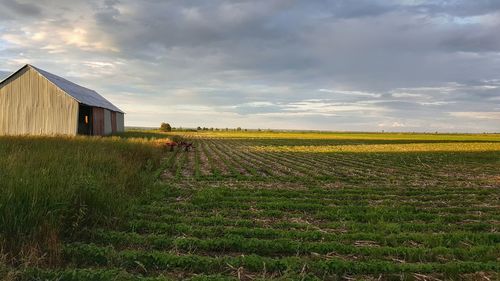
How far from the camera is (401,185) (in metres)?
13.4

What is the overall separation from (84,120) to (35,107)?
5621 mm

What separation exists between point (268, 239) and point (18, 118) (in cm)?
2913

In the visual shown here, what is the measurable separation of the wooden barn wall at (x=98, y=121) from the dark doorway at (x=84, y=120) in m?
0.35

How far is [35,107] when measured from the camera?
28625 millimetres

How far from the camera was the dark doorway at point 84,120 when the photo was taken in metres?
31.3

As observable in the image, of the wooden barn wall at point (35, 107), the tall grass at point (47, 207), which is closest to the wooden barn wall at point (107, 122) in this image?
the wooden barn wall at point (35, 107)

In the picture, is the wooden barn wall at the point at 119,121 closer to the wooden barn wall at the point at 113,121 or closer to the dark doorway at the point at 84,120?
the wooden barn wall at the point at 113,121

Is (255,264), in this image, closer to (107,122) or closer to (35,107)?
(35,107)

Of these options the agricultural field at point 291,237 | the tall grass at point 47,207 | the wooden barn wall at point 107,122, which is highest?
the wooden barn wall at point 107,122

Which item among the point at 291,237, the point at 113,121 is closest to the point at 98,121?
the point at 113,121

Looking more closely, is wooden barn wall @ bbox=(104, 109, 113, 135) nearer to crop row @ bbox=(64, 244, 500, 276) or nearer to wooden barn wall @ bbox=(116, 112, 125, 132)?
wooden barn wall @ bbox=(116, 112, 125, 132)

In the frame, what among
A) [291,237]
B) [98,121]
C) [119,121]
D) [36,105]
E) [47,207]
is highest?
[36,105]

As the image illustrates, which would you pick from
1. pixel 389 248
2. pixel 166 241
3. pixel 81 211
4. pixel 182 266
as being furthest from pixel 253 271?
pixel 81 211

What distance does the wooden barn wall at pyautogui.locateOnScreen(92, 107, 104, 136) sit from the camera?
32.2 m
